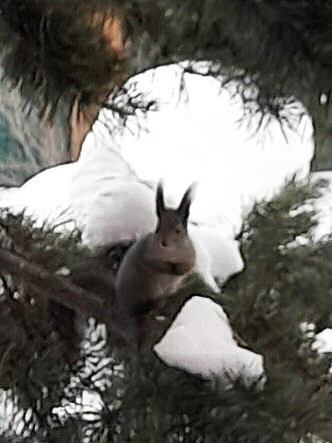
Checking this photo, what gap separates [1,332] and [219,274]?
0.15m

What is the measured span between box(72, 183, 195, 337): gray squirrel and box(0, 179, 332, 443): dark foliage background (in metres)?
0.01

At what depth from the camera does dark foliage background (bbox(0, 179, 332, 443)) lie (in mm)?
382

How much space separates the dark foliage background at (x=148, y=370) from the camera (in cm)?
38

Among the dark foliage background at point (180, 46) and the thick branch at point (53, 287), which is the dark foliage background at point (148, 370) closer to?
the thick branch at point (53, 287)

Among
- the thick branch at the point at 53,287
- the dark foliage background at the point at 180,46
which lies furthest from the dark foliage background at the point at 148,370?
the dark foliage background at the point at 180,46

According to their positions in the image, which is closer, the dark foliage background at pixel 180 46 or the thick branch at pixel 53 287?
the dark foliage background at pixel 180 46

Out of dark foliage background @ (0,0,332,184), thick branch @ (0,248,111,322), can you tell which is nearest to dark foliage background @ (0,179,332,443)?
thick branch @ (0,248,111,322)

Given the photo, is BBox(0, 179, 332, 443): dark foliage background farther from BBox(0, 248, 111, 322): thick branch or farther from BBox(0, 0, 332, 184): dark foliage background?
BBox(0, 0, 332, 184): dark foliage background

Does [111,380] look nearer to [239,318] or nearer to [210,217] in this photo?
[239,318]

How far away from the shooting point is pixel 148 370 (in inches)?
16.0

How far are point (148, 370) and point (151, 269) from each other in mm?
74

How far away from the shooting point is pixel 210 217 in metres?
0.68

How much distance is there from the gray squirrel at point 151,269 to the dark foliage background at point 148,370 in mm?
14

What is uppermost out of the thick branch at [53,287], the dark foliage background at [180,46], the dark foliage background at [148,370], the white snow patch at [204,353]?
the dark foliage background at [180,46]
